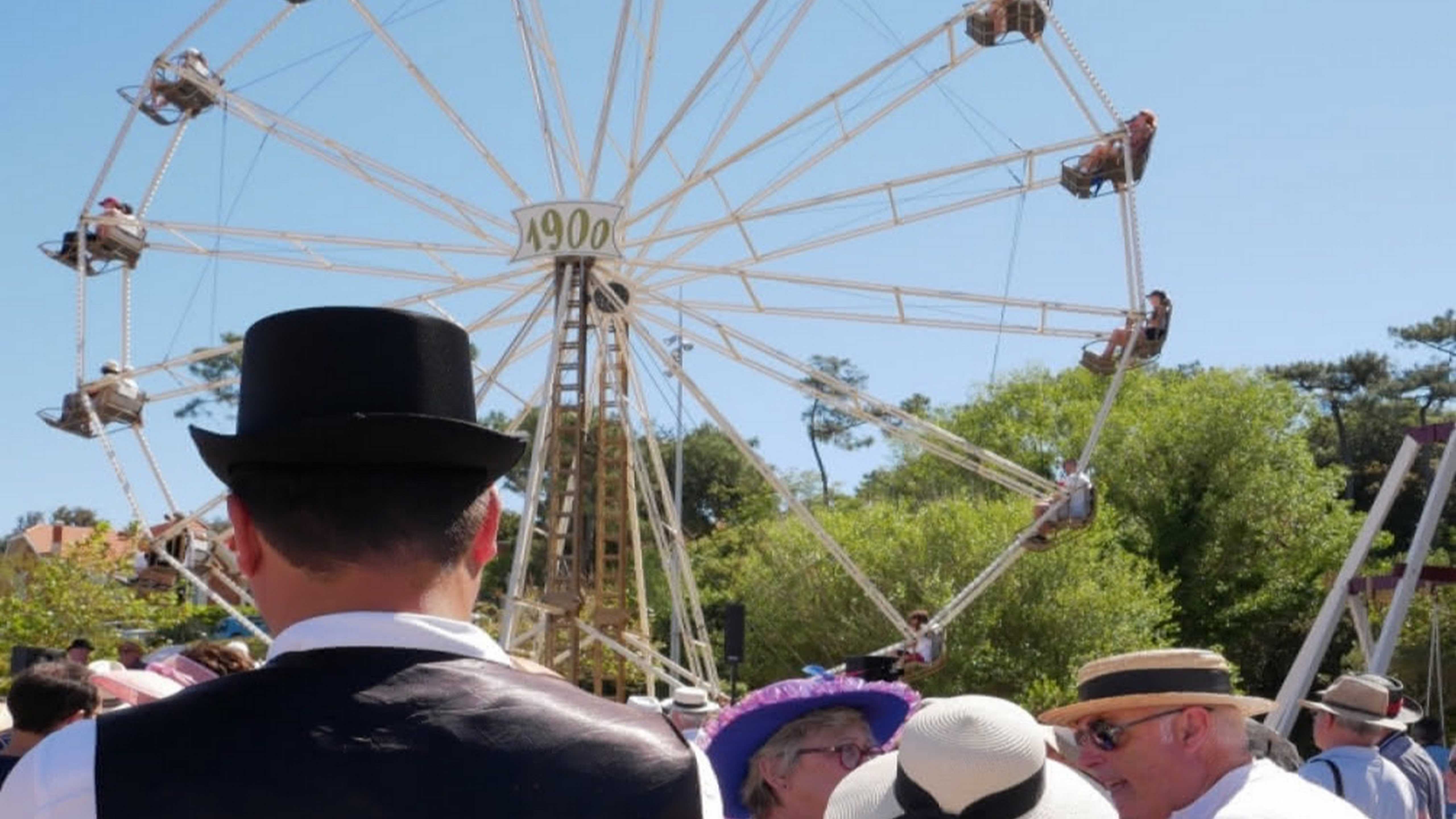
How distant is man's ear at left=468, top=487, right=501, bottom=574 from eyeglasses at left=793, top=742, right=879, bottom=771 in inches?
74.8

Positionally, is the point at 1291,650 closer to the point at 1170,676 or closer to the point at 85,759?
the point at 1170,676

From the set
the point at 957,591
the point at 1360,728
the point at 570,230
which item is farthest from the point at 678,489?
the point at 1360,728

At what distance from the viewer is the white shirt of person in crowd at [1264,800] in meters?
3.51

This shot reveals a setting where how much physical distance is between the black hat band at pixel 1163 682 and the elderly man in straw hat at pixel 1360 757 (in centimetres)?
198

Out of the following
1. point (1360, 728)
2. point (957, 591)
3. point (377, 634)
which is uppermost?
point (377, 634)

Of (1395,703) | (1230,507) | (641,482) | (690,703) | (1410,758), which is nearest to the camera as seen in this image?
(1410,758)

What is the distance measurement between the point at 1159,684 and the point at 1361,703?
99.6 inches

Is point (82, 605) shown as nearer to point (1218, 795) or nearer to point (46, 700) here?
point (46, 700)

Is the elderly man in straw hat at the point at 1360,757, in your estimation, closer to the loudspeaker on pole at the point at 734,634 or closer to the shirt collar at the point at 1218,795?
the shirt collar at the point at 1218,795

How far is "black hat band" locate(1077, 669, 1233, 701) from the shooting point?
3848mm

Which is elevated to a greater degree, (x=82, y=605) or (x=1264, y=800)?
(x=1264, y=800)

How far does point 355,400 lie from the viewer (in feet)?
6.68

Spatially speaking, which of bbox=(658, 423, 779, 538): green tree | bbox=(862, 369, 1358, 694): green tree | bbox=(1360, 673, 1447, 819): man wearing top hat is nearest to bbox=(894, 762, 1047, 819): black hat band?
bbox=(1360, 673, 1447, 819): man wearing top hat

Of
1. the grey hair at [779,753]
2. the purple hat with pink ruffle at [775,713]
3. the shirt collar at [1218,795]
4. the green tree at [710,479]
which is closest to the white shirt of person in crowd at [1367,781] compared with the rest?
the shirt collar at [1218,795]
